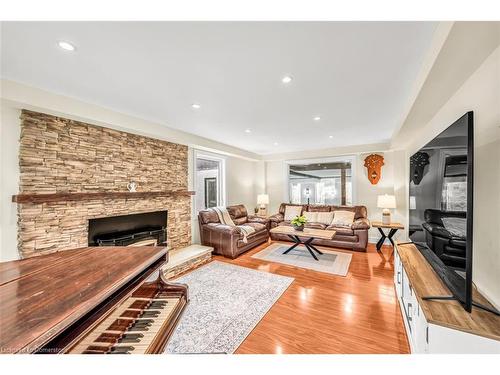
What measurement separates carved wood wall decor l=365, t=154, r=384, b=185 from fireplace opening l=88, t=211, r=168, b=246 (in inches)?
196

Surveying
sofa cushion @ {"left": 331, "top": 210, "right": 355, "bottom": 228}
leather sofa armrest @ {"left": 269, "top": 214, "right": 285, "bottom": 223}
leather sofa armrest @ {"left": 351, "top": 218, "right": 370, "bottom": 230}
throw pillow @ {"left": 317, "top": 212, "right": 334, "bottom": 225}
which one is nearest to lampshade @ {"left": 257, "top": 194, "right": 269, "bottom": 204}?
leather sofa armrest @ {"left": 269, "top": 214, "right": 285, "bottom": 223}

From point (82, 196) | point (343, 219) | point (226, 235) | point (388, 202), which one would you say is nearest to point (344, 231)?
point (343, 219)

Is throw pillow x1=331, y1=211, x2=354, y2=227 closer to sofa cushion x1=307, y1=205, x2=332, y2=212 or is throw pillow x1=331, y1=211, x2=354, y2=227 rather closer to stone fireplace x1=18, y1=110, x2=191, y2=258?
sofa cushion x1=307, y1=205, x2=332, y2=212

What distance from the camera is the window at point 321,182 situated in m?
5.47

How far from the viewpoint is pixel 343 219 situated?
479 cm


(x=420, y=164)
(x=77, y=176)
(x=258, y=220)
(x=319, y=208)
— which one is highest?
(x=420, y=164)

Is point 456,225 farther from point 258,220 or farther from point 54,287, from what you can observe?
point 258,220

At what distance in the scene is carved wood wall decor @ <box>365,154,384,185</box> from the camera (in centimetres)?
487

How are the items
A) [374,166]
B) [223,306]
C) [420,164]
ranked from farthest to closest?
[374,166] → [223,306] → [420,164]

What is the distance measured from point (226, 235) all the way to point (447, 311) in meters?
3.24

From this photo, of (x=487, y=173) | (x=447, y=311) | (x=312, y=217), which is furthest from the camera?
(x=312, y=217)

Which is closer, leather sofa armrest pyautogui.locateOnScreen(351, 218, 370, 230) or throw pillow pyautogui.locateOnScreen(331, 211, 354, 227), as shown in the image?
leather sofa armrest pyautogui.locateOnScreen(351, 218, 370, 230)

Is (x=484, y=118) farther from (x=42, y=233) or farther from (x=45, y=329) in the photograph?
(x=42, y=233)
